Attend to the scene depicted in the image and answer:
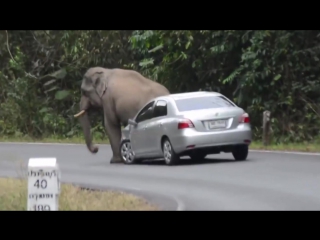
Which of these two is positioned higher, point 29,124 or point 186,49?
point 186,49

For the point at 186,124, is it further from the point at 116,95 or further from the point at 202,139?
the point at 116,95

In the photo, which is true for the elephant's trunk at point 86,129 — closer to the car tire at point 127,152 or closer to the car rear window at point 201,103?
the car tire at point 127,152

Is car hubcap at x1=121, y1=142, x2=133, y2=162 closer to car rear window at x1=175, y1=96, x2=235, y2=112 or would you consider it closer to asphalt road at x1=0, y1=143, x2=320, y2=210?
asphalt road at x1=0, y1=143, x2=320, y2=210

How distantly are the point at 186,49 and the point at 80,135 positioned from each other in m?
6.26

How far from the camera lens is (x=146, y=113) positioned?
23234 millimetres

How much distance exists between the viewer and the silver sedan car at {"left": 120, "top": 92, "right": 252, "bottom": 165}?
21406 mm

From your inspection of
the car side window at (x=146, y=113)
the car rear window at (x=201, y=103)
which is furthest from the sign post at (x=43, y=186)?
the car side window at (x=146, y=113)

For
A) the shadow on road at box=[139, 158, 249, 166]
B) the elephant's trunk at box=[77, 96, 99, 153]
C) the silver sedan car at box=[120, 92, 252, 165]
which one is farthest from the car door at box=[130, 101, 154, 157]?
the elephant's trunk at box=[77, 96, 99, 153]

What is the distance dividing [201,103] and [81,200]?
7265 mm

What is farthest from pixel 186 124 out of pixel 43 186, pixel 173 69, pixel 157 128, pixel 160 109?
pixel 173 69

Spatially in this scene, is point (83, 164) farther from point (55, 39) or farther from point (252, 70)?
point (55, 39)
